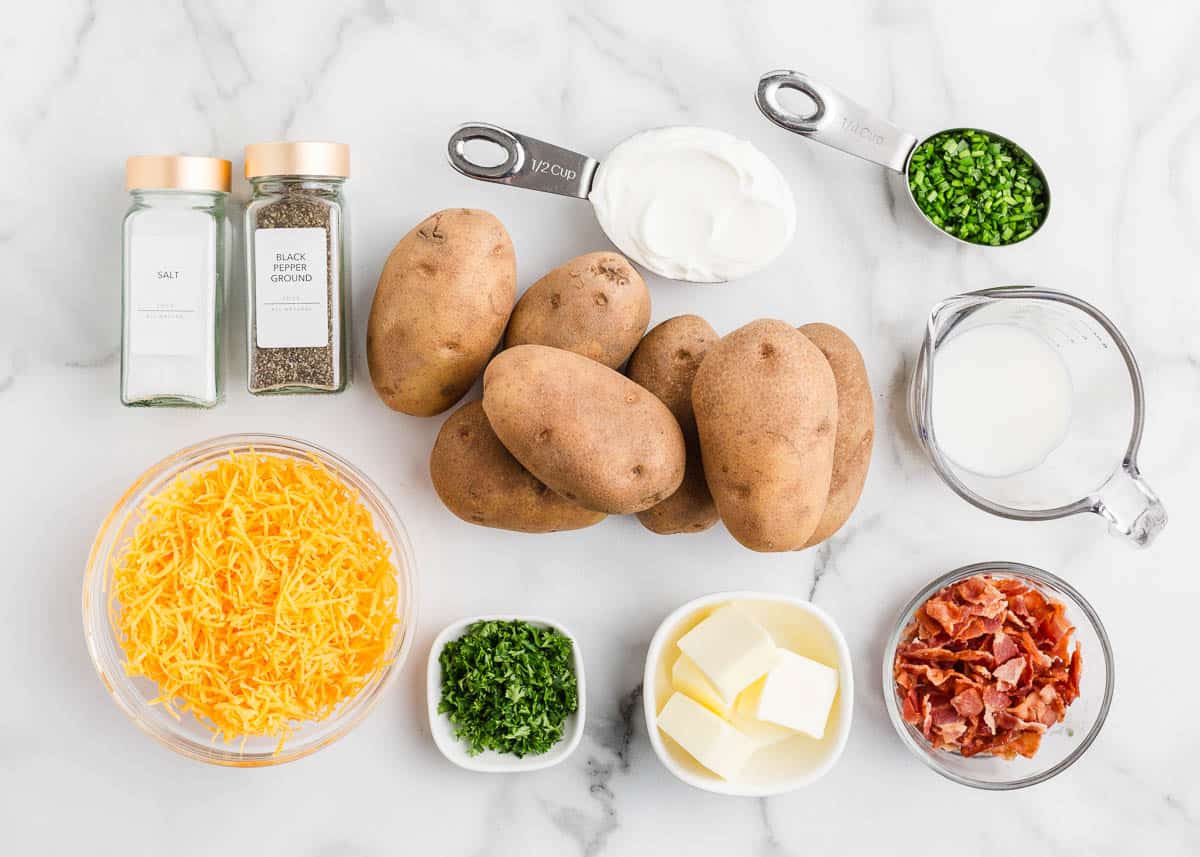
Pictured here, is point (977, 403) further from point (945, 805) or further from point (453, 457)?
point (453, 457)

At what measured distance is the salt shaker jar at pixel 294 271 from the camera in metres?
1.28

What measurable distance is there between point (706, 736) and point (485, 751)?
31 centimetres

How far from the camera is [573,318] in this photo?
50.1 inches

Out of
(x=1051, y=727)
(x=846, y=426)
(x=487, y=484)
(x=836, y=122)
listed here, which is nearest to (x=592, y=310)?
(x=487, y=484)

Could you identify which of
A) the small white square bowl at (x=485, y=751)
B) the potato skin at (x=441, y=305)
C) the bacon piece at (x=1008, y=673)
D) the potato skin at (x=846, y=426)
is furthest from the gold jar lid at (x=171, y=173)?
the bacon piece at (x=1008, y=673)

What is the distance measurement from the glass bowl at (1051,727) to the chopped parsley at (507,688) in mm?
497

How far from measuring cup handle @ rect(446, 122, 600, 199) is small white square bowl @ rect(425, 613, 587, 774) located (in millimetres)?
613

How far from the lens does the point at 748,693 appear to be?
54.0 inches

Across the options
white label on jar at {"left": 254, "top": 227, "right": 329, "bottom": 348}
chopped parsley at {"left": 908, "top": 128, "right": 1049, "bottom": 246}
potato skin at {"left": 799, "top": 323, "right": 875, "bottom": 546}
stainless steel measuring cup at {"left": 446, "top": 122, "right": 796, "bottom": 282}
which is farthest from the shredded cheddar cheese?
chopped parsley at {"left": 908, "top": 128, "right": 1049, "bottom": 246}

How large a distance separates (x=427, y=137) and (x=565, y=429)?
54 cm

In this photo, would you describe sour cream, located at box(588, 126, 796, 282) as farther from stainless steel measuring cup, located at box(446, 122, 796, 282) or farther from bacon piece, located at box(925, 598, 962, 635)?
bacon piece, located at box(925, 598, 962, 635)

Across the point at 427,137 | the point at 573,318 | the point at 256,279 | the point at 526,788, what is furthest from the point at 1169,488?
the point at 256,279

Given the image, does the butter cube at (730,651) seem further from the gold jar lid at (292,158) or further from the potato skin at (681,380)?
the gold jar lid at (292,158)

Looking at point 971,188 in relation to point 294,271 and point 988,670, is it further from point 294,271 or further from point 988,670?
point 294,271
